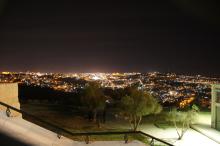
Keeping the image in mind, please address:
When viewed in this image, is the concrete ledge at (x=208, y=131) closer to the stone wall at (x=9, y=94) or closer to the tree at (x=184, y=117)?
the tree at (x=184, y=117)

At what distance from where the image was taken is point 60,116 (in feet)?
113

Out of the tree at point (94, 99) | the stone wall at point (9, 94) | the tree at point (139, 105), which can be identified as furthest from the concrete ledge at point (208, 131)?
the stone wall at point (9, 94)

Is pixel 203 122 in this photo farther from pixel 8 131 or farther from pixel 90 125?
pixel 8 131

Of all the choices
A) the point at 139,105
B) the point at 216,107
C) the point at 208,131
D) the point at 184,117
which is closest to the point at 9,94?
the point at 184,117

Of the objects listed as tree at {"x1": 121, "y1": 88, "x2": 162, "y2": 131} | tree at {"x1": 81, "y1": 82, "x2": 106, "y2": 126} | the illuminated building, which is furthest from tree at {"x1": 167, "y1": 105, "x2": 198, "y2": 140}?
tree at {"x1": 81, "y1": 82, "x2": 106, "y2": 126}

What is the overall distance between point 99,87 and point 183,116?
9.77m

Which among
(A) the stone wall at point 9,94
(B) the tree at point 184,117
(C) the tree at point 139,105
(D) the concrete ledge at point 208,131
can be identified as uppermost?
(A) the stone wall at point 9,94

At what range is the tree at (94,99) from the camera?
3384 cm

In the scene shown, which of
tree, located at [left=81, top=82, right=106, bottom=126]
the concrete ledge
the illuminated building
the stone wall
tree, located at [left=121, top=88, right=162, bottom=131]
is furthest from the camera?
tree, located at [left=81, top=82, right=106, bottom=126]

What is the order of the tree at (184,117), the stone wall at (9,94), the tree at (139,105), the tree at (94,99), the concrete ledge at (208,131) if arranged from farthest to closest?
the tree at (94,99), the tree at (139,105), the concrete ledge at (208,131), the tree at (184,117), the stone wall at (9,94)

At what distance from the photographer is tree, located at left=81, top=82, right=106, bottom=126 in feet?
Answer: 111

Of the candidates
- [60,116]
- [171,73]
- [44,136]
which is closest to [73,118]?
[60,116]

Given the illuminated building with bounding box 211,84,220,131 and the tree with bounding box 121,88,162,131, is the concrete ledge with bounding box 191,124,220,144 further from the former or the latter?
the tree with bounding box 121,88,162,131

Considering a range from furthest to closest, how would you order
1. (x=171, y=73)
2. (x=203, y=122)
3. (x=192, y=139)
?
(x=171, y=73) < (x=203, y=122) < (x=192, y=139)
